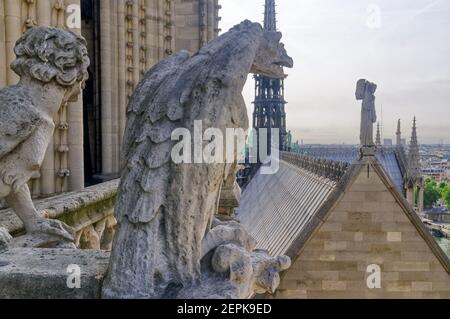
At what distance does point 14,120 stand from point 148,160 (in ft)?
3.27

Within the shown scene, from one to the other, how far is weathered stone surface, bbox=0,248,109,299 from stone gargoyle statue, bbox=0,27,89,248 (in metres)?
0.52

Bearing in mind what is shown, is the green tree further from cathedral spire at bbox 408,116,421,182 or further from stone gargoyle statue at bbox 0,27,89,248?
stone gargoyle statue at bbox 0,27,89,248

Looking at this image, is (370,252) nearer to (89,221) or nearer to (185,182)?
(89,221)

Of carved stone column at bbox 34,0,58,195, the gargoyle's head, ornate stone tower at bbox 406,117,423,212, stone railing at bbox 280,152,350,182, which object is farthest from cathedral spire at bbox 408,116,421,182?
the gargoyle's head

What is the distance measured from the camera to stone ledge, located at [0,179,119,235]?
3208 millimetres

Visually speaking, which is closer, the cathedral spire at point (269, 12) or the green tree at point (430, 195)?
the cathedral spire at point (269, 12)

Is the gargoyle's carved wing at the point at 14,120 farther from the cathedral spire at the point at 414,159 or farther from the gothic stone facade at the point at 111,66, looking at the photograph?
the cathedral spire at the point at 414,159

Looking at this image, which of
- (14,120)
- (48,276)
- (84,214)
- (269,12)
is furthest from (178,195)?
(269,12)

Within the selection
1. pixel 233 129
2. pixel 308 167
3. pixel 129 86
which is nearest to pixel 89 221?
pixel 233 129

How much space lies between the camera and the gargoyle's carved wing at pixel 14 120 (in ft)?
7.51

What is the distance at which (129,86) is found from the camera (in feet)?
27.5

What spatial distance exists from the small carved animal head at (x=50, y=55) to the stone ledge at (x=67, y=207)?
1.19 meters

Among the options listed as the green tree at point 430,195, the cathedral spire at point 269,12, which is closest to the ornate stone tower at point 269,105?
the cathedral spire at point 269,12
